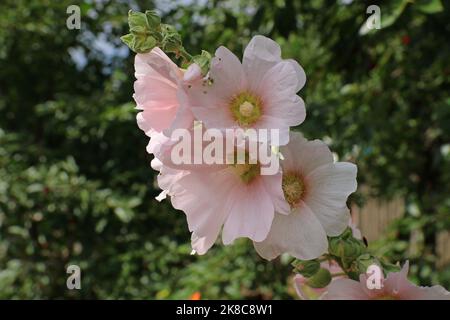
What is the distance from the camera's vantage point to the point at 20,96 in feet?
6.04

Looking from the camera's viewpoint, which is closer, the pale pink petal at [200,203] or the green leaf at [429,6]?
the pale pink petal at [200,203]

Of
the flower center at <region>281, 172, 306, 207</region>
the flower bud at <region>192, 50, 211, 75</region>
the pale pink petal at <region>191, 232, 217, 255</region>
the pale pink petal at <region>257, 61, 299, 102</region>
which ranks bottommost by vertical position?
the pale pink petal at <region>191, 232, 217, 255</region>

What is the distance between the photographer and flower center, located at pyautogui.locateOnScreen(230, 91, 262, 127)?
1.75 ft

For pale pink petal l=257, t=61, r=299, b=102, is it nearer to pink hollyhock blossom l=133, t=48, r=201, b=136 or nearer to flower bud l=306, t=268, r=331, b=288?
pink hollyhock blossom l=133, t=48, r=201, b=136

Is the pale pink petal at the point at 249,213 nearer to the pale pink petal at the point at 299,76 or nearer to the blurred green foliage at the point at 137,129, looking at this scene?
the pale pink petal at the point at 299,76

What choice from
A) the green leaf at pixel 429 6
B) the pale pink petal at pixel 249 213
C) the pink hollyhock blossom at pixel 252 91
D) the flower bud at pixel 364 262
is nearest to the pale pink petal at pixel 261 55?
the pink hollyhock blossom at pixel 252 91

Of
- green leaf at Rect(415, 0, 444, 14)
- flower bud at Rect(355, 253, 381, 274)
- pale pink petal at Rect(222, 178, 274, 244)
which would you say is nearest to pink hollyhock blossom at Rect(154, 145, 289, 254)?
pale pink petal at Rect(222, 178, 274, 244)

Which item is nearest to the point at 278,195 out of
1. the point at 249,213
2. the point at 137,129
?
the point at 249,213

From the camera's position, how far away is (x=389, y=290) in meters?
0.57

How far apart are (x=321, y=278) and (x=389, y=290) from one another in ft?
0.23

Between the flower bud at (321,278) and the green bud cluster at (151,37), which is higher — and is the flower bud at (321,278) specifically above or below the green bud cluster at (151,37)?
below

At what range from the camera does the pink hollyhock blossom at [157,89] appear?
53 centimetres

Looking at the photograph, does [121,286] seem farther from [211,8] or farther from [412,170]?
[412,170]

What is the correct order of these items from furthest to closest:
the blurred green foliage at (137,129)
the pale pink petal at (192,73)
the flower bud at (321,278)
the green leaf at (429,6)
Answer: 1. the blurred green foliage at (137,129)
2. the green leaf at (429,6)
3. the flower bud at (321,278)
4. the pale pink petal at (192,73)
